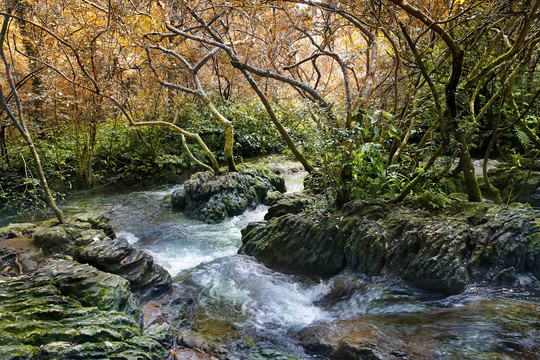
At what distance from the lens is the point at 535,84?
20.5 feet

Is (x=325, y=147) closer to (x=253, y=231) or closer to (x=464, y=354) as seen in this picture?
(x=253, y=231)

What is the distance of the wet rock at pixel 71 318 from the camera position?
6.97 ft

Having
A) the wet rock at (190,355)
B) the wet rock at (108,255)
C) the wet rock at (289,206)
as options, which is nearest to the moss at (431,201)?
the wet rock at (289,206)

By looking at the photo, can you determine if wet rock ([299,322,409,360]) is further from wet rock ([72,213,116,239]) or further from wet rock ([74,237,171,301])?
wet rock ([72,213,116,239])

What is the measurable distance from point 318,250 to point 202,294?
1.72 metres

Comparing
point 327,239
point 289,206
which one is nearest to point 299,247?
point 327,239

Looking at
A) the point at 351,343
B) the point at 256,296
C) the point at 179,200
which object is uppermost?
the point at 179,200

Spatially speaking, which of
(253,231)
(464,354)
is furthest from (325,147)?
(464,354)

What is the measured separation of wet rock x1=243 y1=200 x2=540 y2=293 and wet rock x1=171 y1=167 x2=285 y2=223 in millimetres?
2679

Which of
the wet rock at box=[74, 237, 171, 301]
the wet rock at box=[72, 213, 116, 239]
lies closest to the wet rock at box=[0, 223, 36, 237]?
the wet rock at box=[72, 213, 116, 239]

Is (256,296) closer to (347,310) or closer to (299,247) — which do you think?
(299,247)

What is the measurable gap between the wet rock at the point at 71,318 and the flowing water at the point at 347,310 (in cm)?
92

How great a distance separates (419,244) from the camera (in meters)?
3.51

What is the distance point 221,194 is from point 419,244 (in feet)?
16.8
